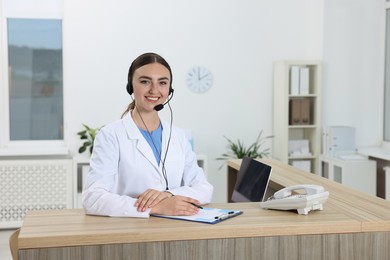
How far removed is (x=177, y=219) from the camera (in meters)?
2.08

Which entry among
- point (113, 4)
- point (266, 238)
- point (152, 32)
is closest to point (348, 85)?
point (152, 32)

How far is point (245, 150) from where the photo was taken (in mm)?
5949

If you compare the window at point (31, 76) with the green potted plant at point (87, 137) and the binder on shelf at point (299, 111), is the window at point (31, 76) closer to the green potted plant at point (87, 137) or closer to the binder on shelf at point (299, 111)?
the green potted plant at point (87, 137)

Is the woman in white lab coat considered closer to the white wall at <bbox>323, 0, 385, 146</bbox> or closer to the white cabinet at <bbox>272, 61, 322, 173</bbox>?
the white cabinet at <bbox>272, 61, 322, 173</bbox>

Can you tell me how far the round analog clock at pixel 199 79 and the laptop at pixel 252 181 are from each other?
2.86m

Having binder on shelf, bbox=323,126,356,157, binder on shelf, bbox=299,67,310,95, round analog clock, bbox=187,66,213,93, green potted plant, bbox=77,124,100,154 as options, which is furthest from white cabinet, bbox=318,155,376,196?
green potted plant, bbox=77,124,100,154

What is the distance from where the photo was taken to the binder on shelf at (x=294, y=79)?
579cm

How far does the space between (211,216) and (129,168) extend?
428mm

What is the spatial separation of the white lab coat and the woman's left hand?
33 mm

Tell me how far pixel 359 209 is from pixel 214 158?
3.73 meters

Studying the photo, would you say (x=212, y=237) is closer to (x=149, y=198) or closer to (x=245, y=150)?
(x=149, y=198)

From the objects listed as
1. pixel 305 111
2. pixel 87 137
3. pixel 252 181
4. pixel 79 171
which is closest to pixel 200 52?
pixel 305 111

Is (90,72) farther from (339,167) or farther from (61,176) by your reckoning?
(339,167)

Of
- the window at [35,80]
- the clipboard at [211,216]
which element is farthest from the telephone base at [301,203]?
the window at [35,80]
